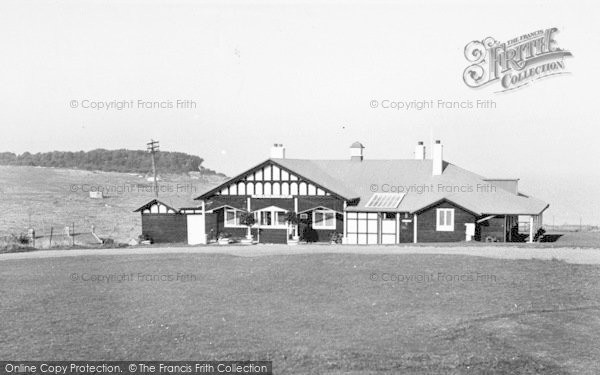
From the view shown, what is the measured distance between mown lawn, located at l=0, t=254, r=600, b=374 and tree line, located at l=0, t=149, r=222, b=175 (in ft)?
391

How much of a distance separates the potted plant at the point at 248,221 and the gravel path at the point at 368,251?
9.04 ft

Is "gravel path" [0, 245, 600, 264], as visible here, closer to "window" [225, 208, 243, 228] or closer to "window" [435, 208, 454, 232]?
"window" [225, 208, 243, 228]

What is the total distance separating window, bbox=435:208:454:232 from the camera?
33875 millimetres

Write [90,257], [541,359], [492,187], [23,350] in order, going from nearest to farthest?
[541,359], [23,350], [90,257], [492,187]

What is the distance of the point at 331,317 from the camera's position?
15531mm

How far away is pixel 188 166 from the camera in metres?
162

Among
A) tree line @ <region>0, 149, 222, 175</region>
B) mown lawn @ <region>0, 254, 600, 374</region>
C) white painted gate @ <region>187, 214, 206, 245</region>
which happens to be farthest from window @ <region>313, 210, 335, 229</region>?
tree line @ <region>0, 149, 222, 175</region>

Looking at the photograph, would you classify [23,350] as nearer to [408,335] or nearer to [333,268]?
[408,335]

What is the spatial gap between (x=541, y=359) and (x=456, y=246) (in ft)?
60.9

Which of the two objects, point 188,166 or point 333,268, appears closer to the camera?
point 333,268

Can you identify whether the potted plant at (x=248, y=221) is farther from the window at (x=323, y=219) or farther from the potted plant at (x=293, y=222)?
the window at (x=323, y=219)

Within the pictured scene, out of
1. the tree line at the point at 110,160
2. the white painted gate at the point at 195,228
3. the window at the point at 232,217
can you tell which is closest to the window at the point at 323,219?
the window at the point at 232,217

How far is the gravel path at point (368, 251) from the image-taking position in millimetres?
24844

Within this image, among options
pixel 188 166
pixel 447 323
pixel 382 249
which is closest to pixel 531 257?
pixel 382 249
